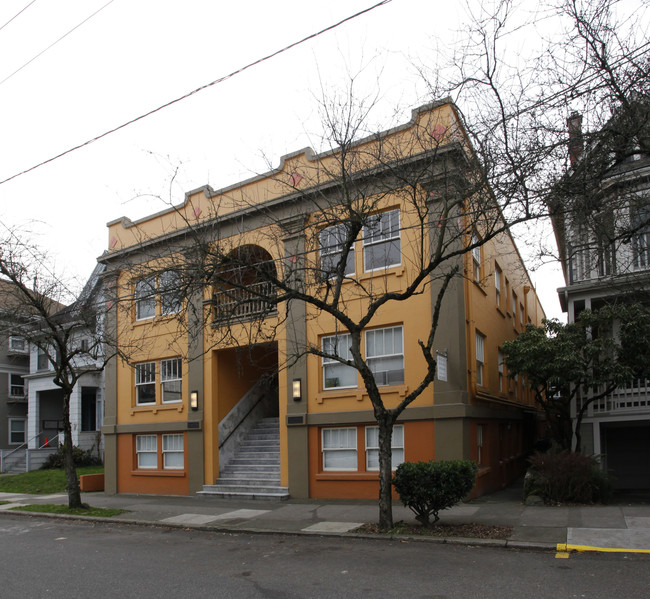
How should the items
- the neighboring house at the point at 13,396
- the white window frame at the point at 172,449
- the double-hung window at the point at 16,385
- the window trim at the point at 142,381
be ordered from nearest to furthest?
the white window frame at the point at 172,449 < the window trim at the point at 142,381 < the neighboring house at the point at 13,396 < the double-hung window at the point at 16,385

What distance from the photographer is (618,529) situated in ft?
32.8

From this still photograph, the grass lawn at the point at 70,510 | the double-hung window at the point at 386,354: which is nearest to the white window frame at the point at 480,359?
the double-hung window at the point at 386,354

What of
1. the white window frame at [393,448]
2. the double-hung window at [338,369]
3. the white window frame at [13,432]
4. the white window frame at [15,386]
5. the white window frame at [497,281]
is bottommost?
the white window frame at [13,432]

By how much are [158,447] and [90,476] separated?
377 cm

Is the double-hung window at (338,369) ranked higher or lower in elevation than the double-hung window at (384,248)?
lower

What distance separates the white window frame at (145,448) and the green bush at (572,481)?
1198 cm

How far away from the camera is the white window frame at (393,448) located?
50.1 ft

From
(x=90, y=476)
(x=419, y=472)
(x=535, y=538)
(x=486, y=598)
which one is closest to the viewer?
(x=486, y=598)

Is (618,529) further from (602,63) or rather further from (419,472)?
(602,63)

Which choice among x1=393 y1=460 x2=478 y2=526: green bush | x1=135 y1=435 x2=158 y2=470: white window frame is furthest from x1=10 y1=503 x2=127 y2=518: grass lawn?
x1=393 y1=460 x2=478 y2=526: green bush

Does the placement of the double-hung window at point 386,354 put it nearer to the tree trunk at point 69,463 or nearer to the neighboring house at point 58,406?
the tree trunk at point 69,463

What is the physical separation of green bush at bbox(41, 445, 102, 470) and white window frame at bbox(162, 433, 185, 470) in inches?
397

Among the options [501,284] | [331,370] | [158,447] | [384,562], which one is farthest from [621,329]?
[158,447]

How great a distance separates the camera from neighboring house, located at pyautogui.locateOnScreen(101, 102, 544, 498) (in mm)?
14648
